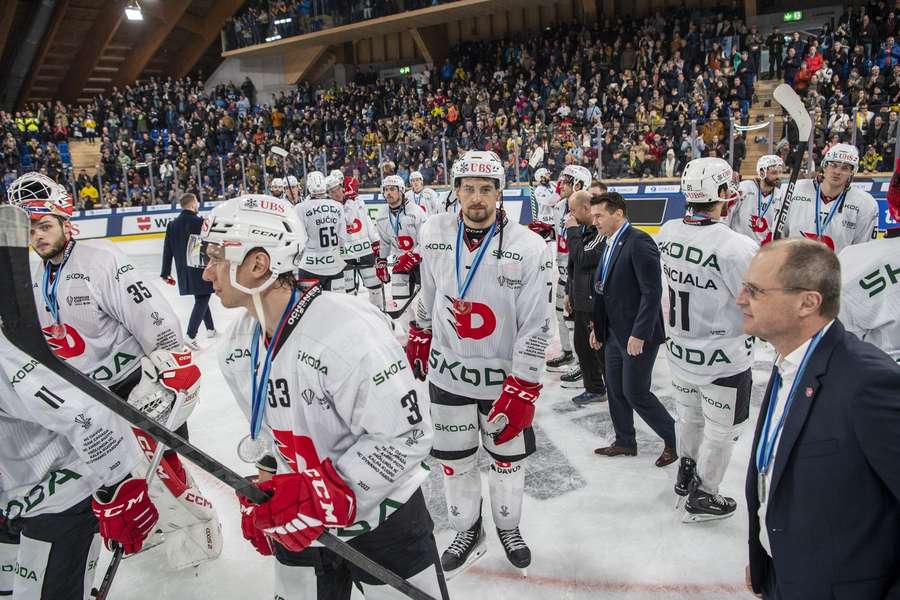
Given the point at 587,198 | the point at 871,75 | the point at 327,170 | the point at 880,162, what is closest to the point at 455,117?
the point at 327,170

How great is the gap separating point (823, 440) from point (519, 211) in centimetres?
1321

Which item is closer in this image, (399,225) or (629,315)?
(629,315)

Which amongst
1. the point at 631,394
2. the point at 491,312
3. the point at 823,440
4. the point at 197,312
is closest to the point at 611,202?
the point at 631,394

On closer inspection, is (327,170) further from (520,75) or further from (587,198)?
(587,198)

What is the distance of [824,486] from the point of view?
60.4 inches

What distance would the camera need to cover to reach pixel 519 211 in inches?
571

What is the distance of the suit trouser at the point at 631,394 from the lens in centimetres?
406

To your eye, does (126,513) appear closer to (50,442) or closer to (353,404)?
(50,442)

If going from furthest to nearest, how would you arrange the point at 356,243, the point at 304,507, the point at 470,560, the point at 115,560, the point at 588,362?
1. the point at 356,243
2. the point at 588,362
3. the point at 470,560
4. the point at 115,560
5. the point at 304,507

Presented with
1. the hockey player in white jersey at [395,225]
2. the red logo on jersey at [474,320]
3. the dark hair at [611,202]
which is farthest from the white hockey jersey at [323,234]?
the red logo on jersey at [474,320]

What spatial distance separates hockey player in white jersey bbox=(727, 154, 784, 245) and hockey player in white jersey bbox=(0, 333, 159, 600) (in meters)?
7.32

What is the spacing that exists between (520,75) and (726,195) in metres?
19.5

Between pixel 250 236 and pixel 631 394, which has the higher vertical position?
pixel 250 236

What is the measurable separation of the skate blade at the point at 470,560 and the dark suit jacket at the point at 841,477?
6.37 ft
